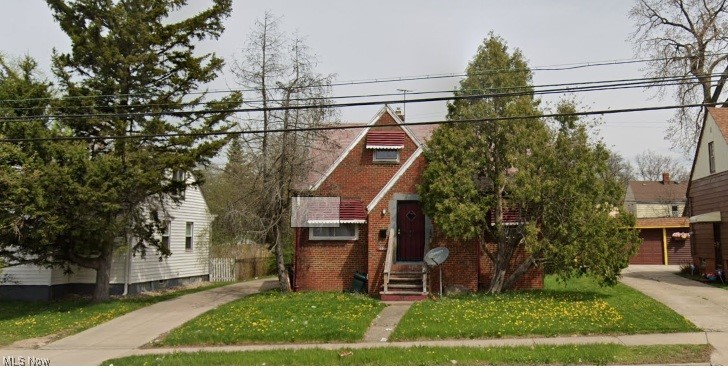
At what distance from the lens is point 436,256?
1702 cm

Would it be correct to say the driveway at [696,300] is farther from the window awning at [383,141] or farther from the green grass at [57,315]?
the green grass at [57,315]

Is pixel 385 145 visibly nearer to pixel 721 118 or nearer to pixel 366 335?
pixel 366 335

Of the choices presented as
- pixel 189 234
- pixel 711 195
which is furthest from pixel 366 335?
pixel 189 234

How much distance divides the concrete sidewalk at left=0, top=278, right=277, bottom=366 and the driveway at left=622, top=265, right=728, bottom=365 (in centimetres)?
1139

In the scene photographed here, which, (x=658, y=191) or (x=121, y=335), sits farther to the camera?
(x=658, y=191)

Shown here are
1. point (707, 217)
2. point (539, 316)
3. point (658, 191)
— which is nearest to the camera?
point (539, 316)

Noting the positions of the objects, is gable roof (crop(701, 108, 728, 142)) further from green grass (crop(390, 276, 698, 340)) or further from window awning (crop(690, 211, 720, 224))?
green grass (crop(390, 276, 698, 340))

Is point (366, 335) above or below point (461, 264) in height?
below

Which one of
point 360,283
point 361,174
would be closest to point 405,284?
point 360,283

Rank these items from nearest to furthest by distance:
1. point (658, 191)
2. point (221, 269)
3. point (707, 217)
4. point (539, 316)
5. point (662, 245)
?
point (539, 316) → point (707, 217) → point (221, 269) → point (662, 245) → point (658, 191)

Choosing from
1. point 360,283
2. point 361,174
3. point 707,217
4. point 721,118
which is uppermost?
point 721,118

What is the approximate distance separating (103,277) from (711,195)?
862 inches

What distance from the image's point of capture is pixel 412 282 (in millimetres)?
17922

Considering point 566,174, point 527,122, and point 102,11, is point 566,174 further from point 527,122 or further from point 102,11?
point 102,11
